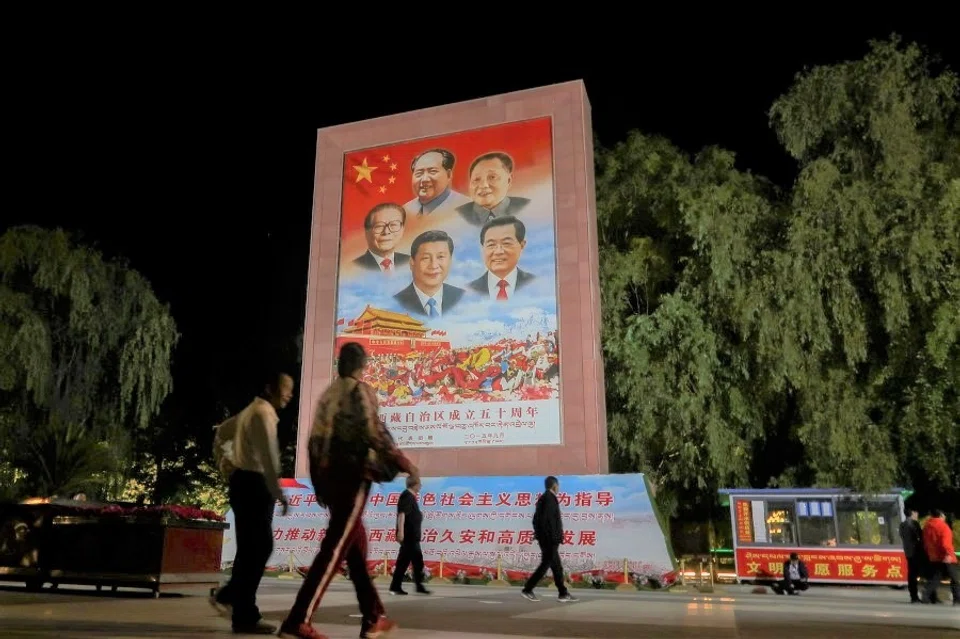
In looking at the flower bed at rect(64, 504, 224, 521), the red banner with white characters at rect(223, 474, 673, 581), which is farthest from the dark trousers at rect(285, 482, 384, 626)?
Answer: the red banner with white characters at rect(223, 474, 673, 581)

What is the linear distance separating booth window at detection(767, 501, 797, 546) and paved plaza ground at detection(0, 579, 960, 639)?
6089 mm

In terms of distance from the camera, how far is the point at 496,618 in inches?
235

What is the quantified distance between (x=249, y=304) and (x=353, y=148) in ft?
40.6

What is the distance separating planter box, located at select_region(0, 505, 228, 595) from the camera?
8117 mm

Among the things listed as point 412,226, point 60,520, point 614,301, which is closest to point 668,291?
point 614,301

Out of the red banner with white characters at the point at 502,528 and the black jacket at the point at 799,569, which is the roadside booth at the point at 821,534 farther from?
the red banner with white characters at the point at 502,528

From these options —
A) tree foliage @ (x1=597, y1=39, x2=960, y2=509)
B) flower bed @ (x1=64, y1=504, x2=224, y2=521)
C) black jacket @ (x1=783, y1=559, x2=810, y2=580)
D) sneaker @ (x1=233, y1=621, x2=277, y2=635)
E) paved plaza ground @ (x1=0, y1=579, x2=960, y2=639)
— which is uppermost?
tree foliage @ (x1=597, y1=39, x2=960, y2=509)

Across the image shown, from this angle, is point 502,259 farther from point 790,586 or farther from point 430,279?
point 790,586

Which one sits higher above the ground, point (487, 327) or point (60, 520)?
point (487, 327)

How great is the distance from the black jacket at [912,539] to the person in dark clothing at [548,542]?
5122 mm

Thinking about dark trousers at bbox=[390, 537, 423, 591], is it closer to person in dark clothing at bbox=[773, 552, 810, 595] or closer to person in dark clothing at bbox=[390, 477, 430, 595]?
person in dark clothing at bbox=[390, 477, 430, 595]

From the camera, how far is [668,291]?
18719 mm

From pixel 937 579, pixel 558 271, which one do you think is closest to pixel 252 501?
pixel 937 579

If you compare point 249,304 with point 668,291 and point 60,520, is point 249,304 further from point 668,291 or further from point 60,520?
point 60,520
